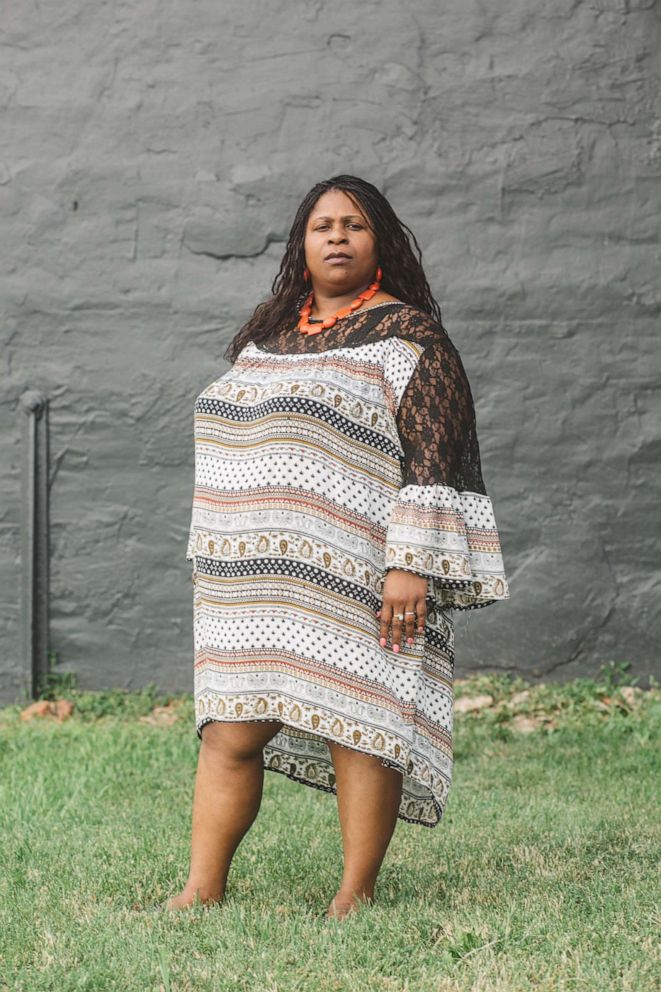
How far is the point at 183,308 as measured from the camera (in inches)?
260

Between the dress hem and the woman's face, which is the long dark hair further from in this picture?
the dress hem

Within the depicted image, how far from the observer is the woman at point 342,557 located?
3.16 m

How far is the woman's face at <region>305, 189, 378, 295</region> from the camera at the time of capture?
3.37 meters

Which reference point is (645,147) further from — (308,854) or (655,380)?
(308,854)

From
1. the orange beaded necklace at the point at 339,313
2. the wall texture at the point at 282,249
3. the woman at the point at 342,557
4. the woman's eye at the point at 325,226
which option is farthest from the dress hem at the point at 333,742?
the wall texture at the point at 282,249

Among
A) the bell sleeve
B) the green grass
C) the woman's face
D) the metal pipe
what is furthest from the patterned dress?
the metal pipe

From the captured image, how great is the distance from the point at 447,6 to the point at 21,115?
2.27 m

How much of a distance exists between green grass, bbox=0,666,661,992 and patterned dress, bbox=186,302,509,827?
468 mm

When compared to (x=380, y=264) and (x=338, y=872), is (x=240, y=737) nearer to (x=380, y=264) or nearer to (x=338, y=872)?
(x=338, y=872)

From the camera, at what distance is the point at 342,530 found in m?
3.19

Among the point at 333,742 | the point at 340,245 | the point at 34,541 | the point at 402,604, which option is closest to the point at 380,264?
the point at 340,245

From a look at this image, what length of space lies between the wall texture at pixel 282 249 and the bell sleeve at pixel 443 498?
126 inches

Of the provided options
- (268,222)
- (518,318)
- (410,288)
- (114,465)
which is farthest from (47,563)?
(410,288)

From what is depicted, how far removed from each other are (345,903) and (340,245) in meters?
1.69
